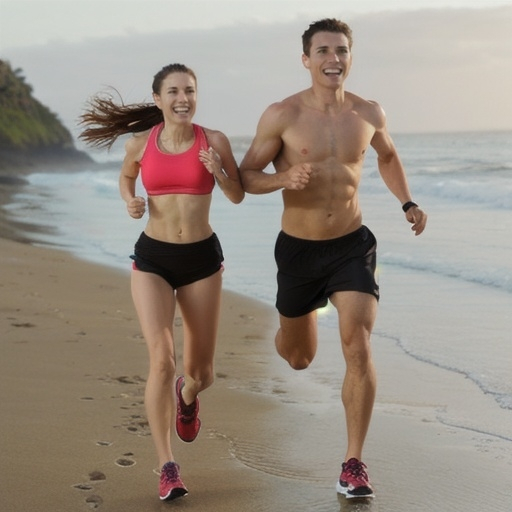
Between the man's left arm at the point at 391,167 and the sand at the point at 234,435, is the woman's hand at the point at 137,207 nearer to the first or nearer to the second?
the sand at the point at 234,435

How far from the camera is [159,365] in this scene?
5320 mm

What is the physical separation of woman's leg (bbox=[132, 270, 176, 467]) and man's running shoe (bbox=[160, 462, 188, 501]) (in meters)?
0.06

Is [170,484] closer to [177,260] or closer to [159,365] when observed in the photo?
[159,365]

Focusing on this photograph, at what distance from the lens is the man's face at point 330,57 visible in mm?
5730

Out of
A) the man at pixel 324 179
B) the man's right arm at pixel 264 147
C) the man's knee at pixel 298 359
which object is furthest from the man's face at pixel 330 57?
the man's knee at pixel 298 359

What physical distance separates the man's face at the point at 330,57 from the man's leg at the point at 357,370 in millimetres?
1118

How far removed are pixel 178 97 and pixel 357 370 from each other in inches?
62.2

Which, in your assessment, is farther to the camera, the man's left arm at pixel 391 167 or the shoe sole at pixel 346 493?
the man's left arm at pixel 391 167

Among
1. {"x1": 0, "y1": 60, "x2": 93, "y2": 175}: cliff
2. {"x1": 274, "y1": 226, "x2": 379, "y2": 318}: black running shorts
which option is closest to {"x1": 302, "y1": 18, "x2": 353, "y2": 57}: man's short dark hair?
{"x1": 274, "y1": 226, "x2": 379, "y2": 318}: black running shorts

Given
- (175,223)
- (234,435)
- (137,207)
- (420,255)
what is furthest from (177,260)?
(420,255)

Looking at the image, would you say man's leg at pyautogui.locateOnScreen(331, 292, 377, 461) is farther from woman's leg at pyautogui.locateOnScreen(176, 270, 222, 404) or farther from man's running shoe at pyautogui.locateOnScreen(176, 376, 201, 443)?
man's running shoe at pyautogui.locateOnScreen(176, 376, 201, 443)

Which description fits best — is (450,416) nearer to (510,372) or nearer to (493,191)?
(510,372)

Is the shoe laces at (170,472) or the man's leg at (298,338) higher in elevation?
the man's leg at (298,338)

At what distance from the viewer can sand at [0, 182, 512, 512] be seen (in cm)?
525
